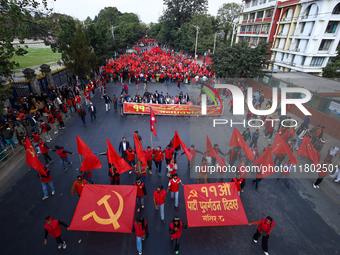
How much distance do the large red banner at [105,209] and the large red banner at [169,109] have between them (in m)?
9.74

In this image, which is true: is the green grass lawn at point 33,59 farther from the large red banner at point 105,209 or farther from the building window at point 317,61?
the building window at point 317,61

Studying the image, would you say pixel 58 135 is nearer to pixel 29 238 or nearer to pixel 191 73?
pixel 29 238

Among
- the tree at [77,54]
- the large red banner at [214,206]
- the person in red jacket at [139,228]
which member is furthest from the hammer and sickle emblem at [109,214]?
the tree at [77,54]

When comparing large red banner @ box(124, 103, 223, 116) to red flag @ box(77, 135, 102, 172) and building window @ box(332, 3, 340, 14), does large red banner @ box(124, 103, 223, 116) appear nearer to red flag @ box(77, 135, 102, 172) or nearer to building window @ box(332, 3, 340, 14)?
red flag @ box(77, 135, 102, 172)

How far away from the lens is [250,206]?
7.31 m

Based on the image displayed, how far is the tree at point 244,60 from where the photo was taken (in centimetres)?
2062

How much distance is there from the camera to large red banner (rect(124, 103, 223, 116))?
15094 mm

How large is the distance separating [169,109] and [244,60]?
11.4 meters

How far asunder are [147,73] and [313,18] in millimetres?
25634

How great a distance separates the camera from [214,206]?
5949 mm

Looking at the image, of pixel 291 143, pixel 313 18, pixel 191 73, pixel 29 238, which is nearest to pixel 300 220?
pixel 291 143

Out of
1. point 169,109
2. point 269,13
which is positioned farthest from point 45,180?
point 269,13

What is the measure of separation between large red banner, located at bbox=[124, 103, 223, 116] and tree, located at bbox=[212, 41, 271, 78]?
8444 mm

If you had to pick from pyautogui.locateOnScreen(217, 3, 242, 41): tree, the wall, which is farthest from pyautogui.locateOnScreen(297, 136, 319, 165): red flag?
pyautogui.locateOnScreen(217, 3, 242, 41): tree
